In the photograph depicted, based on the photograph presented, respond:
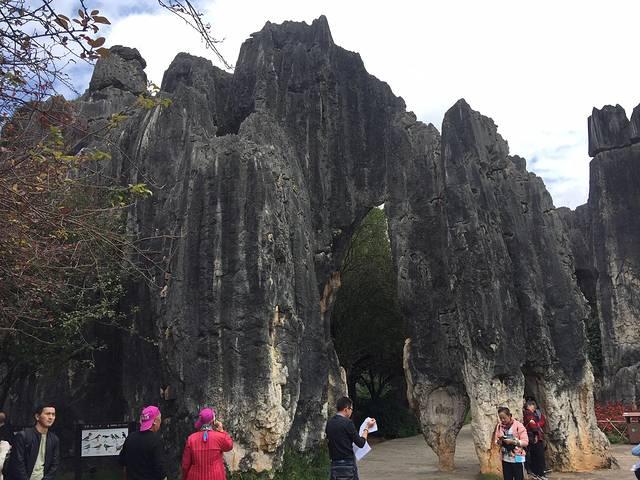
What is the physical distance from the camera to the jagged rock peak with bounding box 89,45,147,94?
26125 mm

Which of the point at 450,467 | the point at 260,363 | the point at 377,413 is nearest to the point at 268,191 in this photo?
the point at 260,363

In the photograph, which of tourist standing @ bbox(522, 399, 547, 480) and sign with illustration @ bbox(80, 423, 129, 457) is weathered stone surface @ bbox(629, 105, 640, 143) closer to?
tourist standing @ bbox(522, 399, 547, 480)

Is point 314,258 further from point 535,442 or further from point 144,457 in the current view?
point 144,457

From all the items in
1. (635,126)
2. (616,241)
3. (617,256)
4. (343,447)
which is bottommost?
(343,447)

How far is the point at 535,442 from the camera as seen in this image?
1257 centimetres

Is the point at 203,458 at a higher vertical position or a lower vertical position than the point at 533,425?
higher

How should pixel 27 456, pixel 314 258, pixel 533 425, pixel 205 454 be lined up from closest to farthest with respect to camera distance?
pixel 27 456, pixel 205 454, pixel 533 425, pixel 314 258

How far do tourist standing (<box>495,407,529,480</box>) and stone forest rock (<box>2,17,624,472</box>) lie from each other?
166 inches

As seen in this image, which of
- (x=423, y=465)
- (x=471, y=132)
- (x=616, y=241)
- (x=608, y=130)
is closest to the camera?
(x=471, y=132)

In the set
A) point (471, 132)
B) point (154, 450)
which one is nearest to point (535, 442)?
point (471, 132)

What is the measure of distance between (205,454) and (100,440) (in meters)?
6.72

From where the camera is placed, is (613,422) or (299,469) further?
(613,422)

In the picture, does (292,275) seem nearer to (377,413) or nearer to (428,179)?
(428,179)

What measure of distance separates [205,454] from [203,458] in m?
0.04
